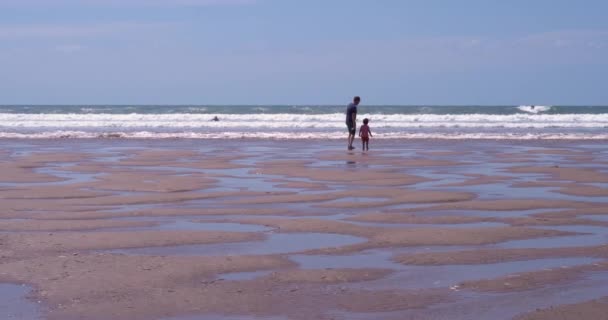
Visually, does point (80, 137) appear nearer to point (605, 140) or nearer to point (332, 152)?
point (332, 152)

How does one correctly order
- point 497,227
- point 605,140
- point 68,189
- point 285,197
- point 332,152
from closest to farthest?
1. point 497,227
2. point 285,197
3. point 68,189
4. point 332,152
5. point 605,140

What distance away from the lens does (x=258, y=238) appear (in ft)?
27.5

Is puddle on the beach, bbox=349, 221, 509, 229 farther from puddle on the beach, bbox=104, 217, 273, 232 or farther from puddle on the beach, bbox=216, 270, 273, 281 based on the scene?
puddle on the beach, bbox=216, 270, 273, 281

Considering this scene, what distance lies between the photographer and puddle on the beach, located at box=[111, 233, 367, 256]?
7.65 m

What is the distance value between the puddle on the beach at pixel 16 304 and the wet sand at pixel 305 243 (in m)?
0.02

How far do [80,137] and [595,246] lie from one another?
87.4ft

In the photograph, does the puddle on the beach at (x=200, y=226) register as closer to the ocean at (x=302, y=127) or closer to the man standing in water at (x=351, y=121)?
the man standing in water at (x=351, y=121)

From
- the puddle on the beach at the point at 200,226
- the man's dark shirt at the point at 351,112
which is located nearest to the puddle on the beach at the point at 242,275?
the puddle on the beach at the point at 200,226

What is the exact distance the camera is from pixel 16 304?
226 inches

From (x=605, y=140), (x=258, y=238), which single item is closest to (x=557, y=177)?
(x=258, y=238)

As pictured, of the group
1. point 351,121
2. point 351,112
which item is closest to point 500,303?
point 351,121

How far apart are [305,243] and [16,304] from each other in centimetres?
313

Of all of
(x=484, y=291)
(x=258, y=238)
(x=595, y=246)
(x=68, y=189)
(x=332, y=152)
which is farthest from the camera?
(x=332, y=152)

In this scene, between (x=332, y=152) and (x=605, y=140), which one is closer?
(x=332, y=152)
